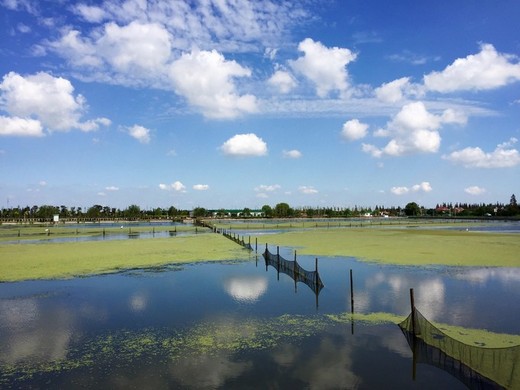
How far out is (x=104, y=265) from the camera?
30156 millimetres

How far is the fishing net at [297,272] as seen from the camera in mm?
20977

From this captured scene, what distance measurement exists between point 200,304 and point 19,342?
23.7ft

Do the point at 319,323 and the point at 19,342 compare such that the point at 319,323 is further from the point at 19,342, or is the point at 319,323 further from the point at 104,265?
the point at 104,265

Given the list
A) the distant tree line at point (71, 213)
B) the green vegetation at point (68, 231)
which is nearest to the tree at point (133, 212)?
the distant tree line at point (71, 213)

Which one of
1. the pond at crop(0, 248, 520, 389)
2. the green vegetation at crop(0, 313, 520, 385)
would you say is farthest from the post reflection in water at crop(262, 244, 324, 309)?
the green vegetation at crop(0, 313, 520, 385)

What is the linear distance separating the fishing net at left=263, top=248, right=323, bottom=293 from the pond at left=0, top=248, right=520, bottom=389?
0.55 m

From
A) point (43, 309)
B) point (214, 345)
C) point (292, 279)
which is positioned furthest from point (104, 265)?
point (214, 345)

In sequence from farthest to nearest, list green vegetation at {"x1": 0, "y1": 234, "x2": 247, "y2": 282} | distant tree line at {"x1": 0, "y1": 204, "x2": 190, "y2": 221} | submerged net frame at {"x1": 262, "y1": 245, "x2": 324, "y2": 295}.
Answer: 1. distant tree line at {"x1": 0, "y1": 204, "x2": 190, "y2": 221}
2. green vegetation at {"x1": 0, "y1": 234, "x2": 247, "y2": 282}
3. submerged net frame at {"x1": 262, "y1": 245, "x2": 324, "y2": 295}

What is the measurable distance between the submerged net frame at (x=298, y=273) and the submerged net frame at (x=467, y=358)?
24.9 feet

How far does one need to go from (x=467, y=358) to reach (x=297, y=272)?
14103 millimetres

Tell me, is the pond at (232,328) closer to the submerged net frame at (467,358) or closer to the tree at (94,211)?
the submerged net frame at (467,358)

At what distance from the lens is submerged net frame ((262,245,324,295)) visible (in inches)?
819

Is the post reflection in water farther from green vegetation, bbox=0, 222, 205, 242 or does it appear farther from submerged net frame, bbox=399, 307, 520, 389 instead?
green vegetation, bbox=0, 222, 205, 242

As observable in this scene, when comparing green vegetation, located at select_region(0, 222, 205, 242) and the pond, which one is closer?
the pond
